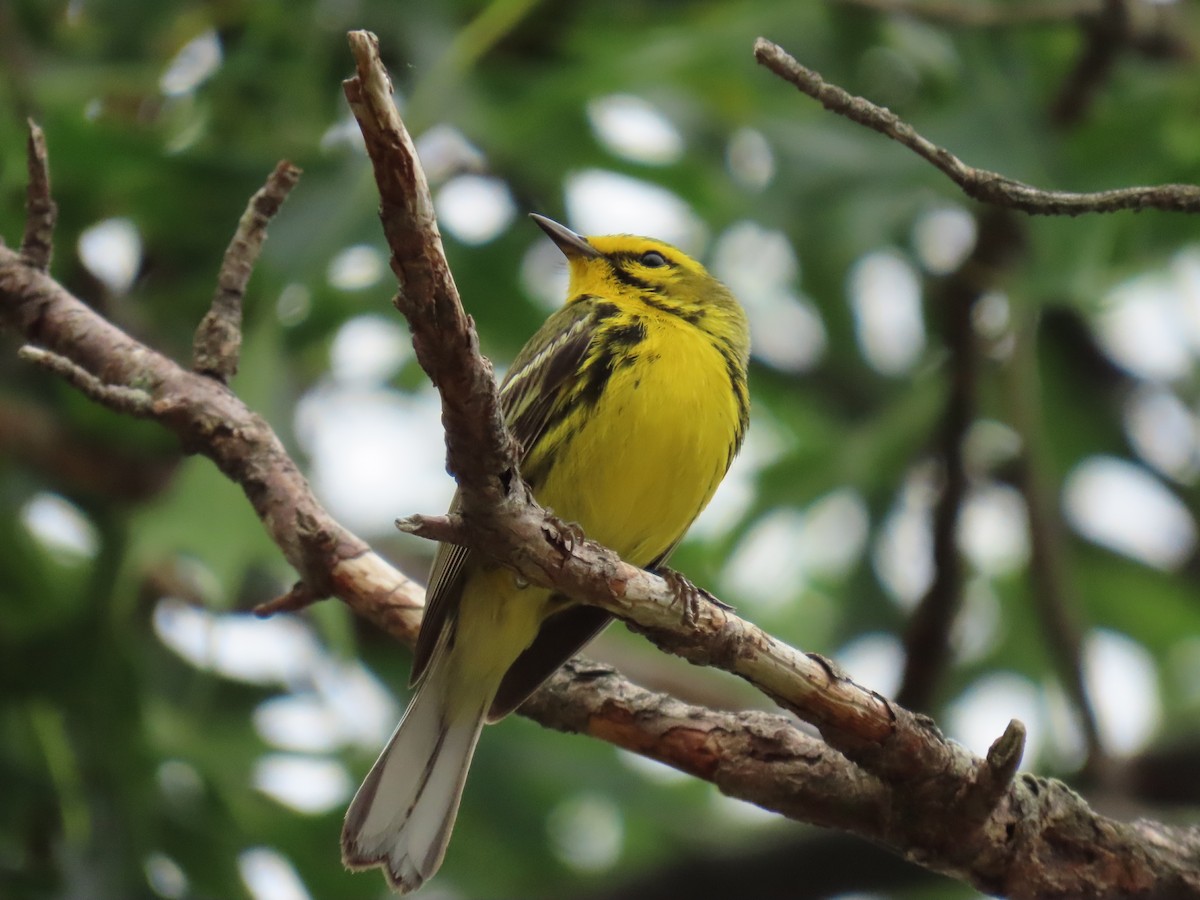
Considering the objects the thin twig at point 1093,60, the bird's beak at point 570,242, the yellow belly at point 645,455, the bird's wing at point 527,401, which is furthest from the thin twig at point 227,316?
the thin twig at point 1093,60

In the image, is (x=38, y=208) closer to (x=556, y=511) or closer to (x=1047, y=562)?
(x=556, y=511)

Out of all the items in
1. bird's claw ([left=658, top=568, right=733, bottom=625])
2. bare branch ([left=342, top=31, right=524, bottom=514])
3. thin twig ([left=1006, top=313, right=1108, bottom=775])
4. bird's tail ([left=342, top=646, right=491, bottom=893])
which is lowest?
bird's tail ([left=342, top=646, right=491, bottom=893])

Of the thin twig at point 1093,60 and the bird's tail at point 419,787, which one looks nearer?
the bird's tail at point 419,787

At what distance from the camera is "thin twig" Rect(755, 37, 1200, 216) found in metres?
3.17

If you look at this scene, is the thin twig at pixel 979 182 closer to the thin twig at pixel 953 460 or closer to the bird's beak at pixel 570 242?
the bird's beak at pixel 570 242

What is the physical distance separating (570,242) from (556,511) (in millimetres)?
1179

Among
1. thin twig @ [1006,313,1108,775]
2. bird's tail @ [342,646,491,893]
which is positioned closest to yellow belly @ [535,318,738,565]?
bird's tail @ [342,646,491,893]

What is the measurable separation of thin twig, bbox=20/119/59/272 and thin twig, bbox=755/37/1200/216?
5.82 feet

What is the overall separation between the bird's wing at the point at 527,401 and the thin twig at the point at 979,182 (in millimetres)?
1244

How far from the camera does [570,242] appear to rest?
16.9 ft

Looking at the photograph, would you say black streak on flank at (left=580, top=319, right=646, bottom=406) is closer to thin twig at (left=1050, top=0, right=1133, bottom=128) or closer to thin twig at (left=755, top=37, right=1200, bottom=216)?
thin twig at (left=755, top=37, right=1200, bottom=216)

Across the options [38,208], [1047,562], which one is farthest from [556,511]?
[1047,562]

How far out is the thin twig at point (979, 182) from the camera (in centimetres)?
317

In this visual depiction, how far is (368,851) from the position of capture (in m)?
4.09
